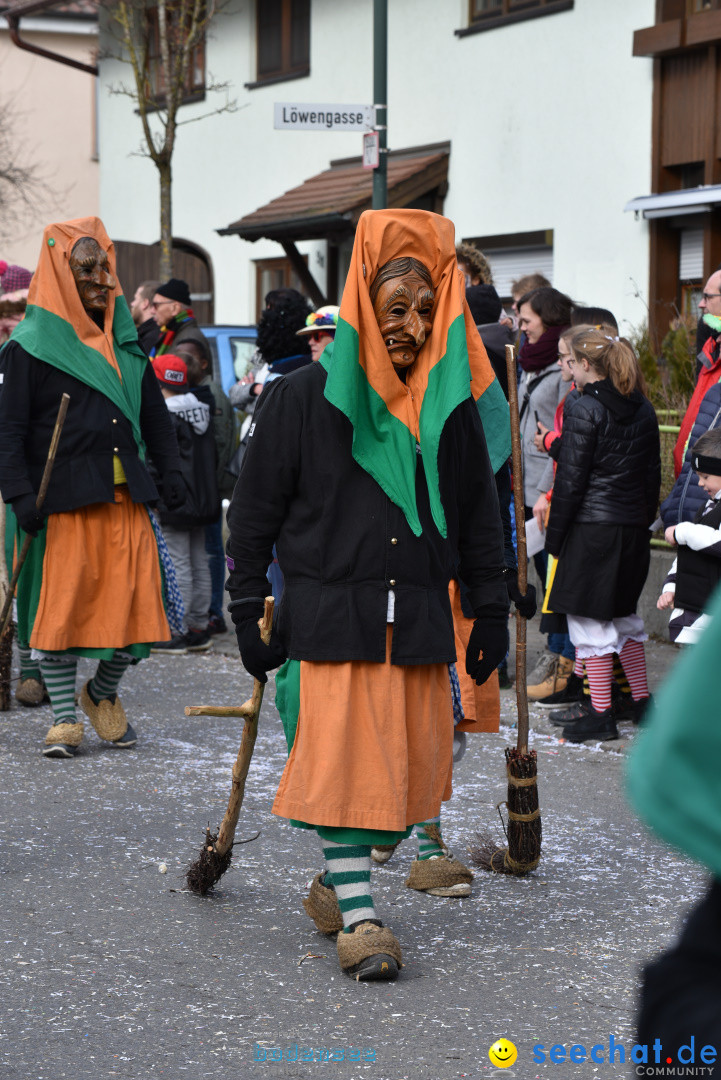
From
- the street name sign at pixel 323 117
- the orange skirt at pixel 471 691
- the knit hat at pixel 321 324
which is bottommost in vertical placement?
the orange skirt at pixel 471 691

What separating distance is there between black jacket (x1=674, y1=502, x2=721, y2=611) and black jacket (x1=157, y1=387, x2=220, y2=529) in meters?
3.79

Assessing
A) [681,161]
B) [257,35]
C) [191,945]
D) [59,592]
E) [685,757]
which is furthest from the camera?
[257,35]

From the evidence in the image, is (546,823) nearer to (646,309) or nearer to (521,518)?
(521,518)

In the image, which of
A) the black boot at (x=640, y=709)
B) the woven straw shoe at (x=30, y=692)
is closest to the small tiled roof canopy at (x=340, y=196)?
the woven straw shoe at (x=30, y=692)

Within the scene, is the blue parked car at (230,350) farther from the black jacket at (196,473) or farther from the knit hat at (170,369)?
the knit hat at (170,369)

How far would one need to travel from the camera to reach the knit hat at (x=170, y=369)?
9.04 meters

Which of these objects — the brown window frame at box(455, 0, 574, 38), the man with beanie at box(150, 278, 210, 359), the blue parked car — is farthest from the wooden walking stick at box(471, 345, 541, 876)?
the brown window frame at box(455, 0, 574, 38)

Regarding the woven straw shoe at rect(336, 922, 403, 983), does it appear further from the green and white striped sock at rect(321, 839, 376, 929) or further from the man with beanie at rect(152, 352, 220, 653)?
the man with beanie at rect(152, 352, 220, 653)

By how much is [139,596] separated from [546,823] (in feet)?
6.84

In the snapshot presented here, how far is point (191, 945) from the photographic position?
4.35 metres

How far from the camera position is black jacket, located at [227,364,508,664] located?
4.14m

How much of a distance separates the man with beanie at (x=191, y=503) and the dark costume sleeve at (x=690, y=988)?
7.56 m

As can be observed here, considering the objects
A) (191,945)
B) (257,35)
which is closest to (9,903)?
(191,945)

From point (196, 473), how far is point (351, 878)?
17.5 ft
